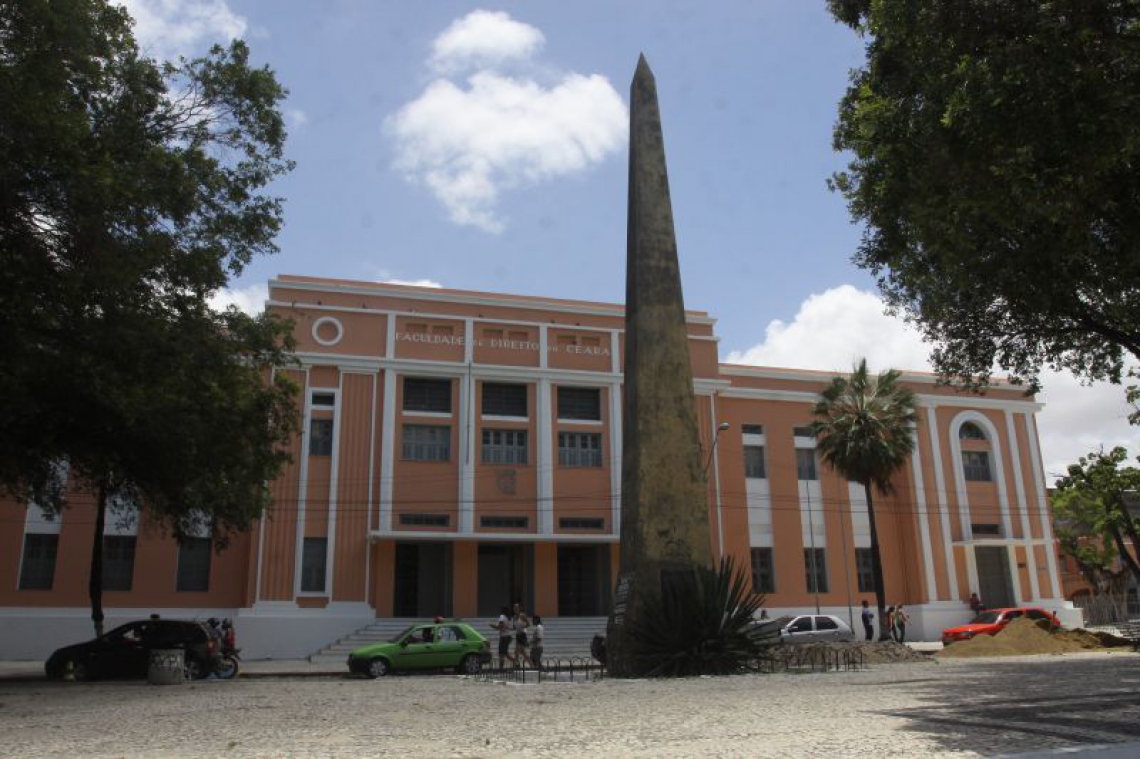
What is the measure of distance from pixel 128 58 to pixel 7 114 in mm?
3657

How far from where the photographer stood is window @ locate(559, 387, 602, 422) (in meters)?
35.6

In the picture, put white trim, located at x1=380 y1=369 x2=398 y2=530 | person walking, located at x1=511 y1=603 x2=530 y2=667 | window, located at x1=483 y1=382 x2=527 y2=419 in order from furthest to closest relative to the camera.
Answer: window, located at x1=483 y1=382 x2=527 y2=419 → white trim, located at x1=380 y1=369 x2=398 y2=530 → person walking, located at x1=511 y1=603 x2=530 y2=667

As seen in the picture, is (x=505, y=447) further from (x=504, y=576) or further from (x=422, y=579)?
(x=422, y=579)

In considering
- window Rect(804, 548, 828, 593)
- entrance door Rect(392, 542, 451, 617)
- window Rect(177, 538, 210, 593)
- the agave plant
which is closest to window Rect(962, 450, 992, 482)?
window Rect(804, 548, 828, 593)

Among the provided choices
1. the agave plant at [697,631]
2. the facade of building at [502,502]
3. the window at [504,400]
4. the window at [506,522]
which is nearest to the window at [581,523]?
the facade of building at [502,502]

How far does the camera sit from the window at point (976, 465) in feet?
133

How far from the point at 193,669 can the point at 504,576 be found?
16299 millimetres

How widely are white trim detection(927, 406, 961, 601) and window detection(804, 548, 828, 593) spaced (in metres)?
5.59

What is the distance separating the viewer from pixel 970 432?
4141 cm

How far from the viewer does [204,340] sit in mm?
16797

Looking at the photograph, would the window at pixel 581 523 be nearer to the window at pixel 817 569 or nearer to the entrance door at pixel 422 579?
the entrance door at pixel 422 579

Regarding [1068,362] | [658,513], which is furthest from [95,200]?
[1068,362]

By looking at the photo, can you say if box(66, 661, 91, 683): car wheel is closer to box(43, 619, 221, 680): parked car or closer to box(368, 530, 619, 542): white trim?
box(43, 619, 221, 680): parked car

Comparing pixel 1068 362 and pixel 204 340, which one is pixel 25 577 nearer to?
pixel 204 340
